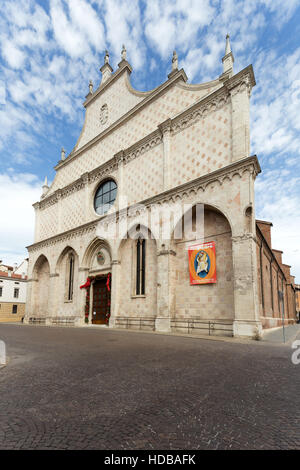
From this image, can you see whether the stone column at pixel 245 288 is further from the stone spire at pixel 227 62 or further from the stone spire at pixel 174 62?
the stone spire at pixel 174 62

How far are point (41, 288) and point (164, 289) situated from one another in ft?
55.8

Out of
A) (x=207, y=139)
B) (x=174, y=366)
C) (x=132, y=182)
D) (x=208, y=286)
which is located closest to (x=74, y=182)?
(x=132, y=182)

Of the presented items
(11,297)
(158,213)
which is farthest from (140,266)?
(11,297)

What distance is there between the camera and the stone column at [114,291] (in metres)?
17.7

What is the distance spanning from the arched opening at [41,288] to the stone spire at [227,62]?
21.9 metres

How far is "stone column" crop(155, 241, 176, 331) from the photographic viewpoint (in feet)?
47.4

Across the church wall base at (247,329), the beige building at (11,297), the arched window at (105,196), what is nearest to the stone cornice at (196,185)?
the arched window at (105,196)

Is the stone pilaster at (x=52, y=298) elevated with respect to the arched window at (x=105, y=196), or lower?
lower

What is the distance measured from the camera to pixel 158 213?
1627 cm

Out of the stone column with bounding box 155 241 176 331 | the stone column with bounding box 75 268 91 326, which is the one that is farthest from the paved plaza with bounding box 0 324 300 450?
the stone column with bounding box 75 268 91 326

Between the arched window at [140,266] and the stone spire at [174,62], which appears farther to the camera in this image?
the stone spire at [174,62]

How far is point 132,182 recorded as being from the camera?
63.2 feet

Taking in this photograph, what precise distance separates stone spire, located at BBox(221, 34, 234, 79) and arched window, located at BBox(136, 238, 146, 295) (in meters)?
10.4

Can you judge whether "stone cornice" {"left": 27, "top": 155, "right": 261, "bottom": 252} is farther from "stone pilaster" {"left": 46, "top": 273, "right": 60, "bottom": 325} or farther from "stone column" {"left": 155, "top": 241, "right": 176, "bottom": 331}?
"stone pilaster" {"left": 46, "top": 273, "right": 60, "bottom": 325}
